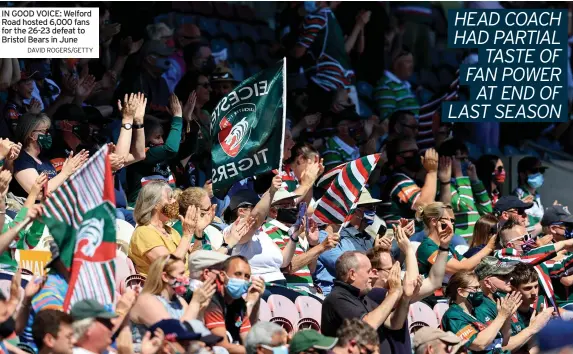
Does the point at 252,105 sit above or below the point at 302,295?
above

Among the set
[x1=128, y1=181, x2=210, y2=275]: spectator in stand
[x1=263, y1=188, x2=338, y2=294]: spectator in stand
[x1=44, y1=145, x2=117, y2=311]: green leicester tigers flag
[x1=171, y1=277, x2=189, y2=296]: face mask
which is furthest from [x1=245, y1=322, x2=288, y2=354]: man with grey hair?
[x1=263, y1=188, x2=338, y2=294]: spectator in stand

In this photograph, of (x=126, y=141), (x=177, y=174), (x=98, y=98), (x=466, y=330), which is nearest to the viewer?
(x=466, y=330)

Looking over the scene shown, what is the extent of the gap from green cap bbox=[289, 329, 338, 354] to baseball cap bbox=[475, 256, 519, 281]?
3075 millimetres

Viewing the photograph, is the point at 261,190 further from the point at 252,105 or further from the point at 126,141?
the point at 126,141

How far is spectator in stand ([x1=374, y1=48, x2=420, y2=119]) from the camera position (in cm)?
1825

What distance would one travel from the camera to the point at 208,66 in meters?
15.9

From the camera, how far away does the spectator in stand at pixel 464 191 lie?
1541 centimetres

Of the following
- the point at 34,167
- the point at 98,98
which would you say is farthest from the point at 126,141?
Result: the point at 98,98

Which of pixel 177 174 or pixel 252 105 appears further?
pixel 177 174

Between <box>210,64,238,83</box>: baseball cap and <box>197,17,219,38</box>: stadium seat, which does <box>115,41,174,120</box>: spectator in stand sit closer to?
<box>210,64,238,83</box>: baseball cap

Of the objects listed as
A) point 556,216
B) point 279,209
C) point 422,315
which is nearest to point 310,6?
point 556,216

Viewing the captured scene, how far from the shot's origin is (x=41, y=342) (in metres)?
8.42

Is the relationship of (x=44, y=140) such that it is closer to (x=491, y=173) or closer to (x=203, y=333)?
(x=203, y=333)

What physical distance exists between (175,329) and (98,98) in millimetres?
6305
